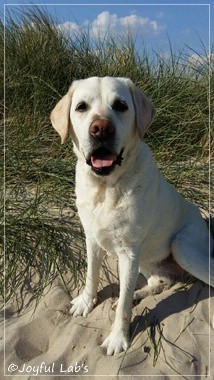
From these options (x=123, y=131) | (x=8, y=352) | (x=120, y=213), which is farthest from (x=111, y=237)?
(x=8, y=352)

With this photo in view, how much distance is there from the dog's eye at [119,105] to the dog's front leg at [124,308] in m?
0.81

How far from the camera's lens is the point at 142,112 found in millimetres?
2332

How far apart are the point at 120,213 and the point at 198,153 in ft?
7.76

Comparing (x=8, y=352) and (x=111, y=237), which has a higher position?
(x=111, y=237)

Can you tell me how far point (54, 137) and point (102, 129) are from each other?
8.18 feet

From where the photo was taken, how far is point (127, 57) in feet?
18.4

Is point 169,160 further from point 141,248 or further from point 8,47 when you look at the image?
point 8,47

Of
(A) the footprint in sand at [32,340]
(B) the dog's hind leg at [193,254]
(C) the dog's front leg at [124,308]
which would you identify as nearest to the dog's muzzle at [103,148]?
(C) the dog's front leg at [124,308]

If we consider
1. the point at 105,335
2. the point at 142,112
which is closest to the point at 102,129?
the point at 142,112

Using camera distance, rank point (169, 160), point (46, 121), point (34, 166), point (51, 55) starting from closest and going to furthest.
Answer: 1. point (34, 166)
2. point (169, 160)
3. point (46, 121)
4. point (51, 55)

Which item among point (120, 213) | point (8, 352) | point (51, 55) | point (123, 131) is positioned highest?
point (51, 55)

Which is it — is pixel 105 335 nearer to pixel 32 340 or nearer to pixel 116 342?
pixel 116 342

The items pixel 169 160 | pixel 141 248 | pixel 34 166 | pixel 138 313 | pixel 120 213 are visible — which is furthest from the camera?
pixel 169 160

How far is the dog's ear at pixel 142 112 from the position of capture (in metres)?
2.30
